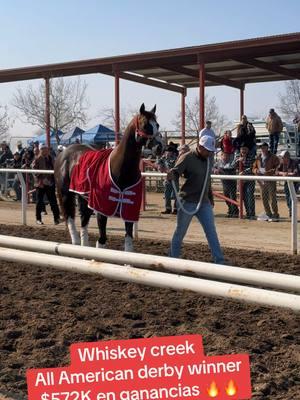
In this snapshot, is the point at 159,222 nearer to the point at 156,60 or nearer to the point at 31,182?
the point at 156,60

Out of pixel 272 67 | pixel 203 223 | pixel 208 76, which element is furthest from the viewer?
pixel 208 76

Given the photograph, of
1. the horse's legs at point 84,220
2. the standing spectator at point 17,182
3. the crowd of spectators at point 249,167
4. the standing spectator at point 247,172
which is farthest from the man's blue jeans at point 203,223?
the standing spectator at point 17,182

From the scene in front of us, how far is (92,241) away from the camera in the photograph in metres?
10.5

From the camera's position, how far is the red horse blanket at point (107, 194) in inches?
317

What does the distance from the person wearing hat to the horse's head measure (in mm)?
450

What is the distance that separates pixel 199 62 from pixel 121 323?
10340 mm

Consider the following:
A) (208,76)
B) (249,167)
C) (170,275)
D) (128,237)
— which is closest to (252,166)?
(249,167)

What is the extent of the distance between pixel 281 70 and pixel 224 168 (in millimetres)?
3171

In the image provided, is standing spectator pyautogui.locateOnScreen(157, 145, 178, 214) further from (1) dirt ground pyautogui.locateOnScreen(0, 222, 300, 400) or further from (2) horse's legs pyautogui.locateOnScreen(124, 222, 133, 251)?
(1) dirt ground pyautogui.locateOnScreen(0, 222, 300, 400)

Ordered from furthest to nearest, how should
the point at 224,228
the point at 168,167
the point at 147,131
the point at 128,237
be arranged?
the point at 168,167
the point at 224,228
the point at 128,237
the point at 147,131

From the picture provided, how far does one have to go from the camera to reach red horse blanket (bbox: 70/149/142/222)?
317 inches

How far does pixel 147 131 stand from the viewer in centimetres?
785

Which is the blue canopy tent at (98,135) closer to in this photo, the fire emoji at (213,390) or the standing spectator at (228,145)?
the standing spectator at (228,145)

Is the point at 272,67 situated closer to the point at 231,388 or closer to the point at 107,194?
the point at 107,194
